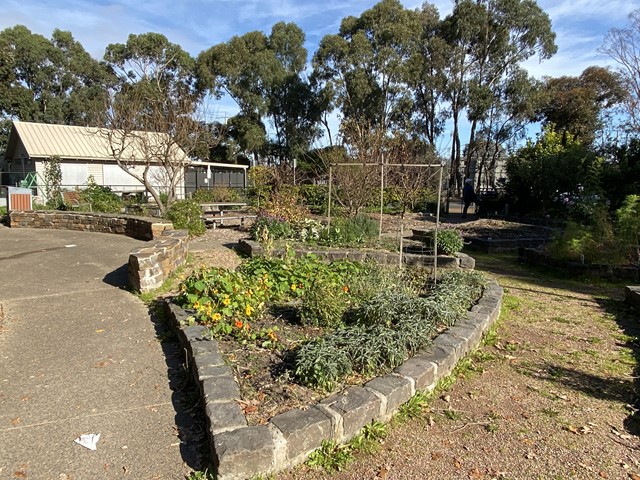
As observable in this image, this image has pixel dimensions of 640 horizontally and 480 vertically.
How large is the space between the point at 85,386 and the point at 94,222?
8.92m

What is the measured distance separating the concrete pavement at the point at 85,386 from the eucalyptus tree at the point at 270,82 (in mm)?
28525

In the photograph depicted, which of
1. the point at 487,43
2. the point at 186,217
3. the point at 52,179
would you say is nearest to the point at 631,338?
the point at 186,217

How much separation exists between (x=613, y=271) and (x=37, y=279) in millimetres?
8994

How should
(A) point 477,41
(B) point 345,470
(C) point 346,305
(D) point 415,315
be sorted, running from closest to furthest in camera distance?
1. (B) point 345,470
2. (D) point 415,315
3. (C) point 346,305
4. (A) point 477,41

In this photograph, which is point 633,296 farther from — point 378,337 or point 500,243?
point 500,243

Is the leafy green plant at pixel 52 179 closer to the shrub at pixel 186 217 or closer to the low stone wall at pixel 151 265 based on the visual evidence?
the shrub at pixel 186 217

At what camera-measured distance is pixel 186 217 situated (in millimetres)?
10492

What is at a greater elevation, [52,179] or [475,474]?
[52,179]

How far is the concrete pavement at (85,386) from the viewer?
2.41 m

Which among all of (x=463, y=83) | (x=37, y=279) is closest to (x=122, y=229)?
(x=37, y=279)

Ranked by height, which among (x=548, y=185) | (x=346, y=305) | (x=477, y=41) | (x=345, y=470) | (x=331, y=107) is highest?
(x=477, y=41)

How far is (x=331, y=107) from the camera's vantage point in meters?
30.4

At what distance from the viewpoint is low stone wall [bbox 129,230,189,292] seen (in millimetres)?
5543

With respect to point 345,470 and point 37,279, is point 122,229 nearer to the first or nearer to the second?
point 37,279
